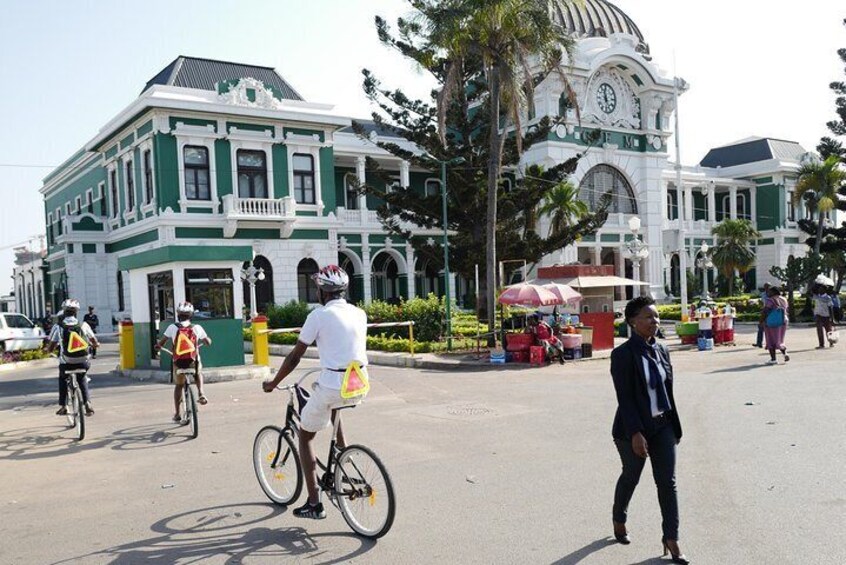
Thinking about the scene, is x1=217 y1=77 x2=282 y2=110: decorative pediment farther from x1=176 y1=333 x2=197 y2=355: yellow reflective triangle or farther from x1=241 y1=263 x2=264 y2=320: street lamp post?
x1=176 y1=333 x2=197 y2=355: yellow reflective triangle

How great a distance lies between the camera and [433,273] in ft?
141

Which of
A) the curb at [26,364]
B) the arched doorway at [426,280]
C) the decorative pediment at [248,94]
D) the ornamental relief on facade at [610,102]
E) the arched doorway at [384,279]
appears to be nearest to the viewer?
the curb at [26,364]

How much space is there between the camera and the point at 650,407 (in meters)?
4.64

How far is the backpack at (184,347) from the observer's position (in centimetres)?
973

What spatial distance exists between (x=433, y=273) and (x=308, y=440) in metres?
37.7

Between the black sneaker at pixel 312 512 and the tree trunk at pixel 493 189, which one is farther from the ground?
the tree trunk at pixel 493 189

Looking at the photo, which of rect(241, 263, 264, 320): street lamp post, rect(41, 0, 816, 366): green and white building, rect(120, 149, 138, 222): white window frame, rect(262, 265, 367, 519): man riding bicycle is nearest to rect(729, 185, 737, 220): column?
rect(41, 0, 816, 366): green and white building

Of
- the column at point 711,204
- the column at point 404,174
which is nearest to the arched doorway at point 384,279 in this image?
the column at point 404,174

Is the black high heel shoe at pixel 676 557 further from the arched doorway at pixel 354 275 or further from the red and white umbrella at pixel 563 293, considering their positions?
the arched doorway at pixel 354 275

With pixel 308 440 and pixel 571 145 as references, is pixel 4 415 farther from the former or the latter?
pixel 571 145

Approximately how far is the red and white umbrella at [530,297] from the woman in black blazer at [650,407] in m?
12.7

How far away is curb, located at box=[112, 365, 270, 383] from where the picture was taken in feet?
50.8

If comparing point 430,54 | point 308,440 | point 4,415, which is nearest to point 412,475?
point 308,440

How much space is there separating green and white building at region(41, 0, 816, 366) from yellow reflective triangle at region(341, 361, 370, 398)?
38.3ft
